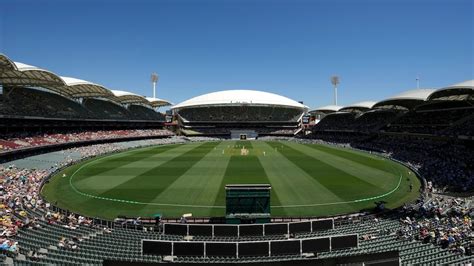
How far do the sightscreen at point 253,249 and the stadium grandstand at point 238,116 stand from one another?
323ft

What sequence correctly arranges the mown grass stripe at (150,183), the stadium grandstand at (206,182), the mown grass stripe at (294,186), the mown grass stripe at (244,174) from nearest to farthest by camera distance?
the stadium grandstand at (206,182), the mown grass stripe at (294,186), the mown grass stripe at (244,174), the mown grass stripe at (150,183)

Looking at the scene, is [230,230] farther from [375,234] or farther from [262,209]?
[375,234]

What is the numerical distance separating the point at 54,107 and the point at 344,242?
65.2 meters

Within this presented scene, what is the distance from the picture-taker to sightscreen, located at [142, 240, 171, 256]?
39.6 ft

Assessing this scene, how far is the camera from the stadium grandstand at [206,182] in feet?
41.2

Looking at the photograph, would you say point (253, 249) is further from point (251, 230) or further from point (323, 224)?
point (323, 224)

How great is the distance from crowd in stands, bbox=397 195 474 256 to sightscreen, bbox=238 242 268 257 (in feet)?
24.5

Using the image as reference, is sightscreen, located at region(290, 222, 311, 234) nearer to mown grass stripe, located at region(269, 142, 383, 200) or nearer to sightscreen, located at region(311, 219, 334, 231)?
sightscreen, located at region(311, 219, 334, 231)

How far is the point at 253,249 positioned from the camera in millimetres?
12297

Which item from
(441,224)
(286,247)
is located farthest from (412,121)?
(286,247)

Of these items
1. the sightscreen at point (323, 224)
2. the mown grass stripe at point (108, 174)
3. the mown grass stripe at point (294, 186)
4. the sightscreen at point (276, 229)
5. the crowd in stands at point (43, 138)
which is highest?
the crowd in stands at point (43, 138)

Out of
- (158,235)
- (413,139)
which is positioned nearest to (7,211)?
(158,235)

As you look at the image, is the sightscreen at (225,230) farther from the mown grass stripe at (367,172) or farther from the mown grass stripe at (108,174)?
the mown grass stripe at (367,172)

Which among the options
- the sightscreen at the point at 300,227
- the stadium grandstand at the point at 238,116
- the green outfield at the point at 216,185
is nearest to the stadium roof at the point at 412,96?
the green outfield at the point at 216,185
